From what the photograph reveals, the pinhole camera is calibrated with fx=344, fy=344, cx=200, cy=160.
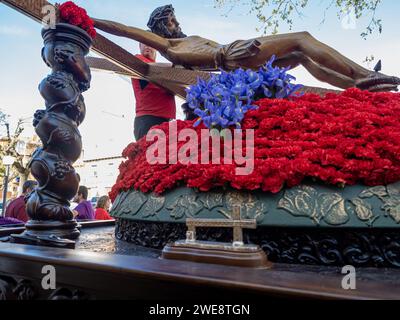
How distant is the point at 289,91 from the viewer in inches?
84.9

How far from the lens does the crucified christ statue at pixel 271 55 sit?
259cm

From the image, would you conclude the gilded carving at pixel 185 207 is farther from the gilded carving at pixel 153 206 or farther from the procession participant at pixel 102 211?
the procession participant at pixel 102 211

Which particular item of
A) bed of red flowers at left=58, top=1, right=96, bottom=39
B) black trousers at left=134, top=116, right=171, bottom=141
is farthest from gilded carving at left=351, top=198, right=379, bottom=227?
black trousers at left=134, top=116, right=171, bottom=141

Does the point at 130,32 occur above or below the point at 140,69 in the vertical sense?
above

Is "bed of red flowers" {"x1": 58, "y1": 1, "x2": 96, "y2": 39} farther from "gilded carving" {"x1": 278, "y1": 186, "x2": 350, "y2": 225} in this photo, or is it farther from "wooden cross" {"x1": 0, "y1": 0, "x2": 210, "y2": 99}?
"gilded carving" {"x1": 278, "y1": 186, "x2": 350, "y2": 225}

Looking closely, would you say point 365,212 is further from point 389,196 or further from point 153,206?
point 153,206

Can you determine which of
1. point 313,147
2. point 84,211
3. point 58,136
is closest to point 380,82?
point 313,147

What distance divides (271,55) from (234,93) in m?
0.86

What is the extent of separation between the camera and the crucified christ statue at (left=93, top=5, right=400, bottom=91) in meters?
2.59

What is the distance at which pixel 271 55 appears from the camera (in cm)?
265

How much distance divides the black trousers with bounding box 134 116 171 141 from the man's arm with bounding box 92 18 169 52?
2.25 feet
